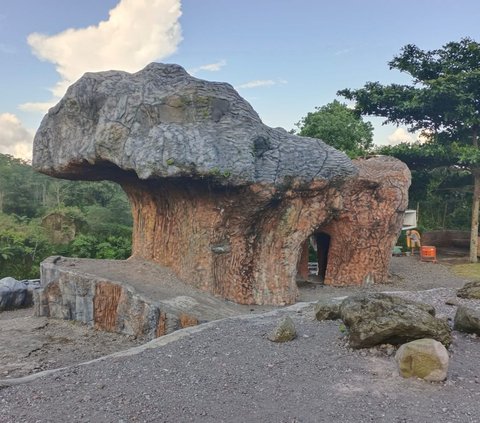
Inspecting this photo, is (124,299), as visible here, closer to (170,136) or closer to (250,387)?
(170,136)

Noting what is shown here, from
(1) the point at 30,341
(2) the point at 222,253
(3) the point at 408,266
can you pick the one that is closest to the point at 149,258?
(2) the point at 222,253

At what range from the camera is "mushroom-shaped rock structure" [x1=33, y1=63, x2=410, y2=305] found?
955cm

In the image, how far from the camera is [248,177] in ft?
31.1

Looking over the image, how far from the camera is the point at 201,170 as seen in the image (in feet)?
30.1

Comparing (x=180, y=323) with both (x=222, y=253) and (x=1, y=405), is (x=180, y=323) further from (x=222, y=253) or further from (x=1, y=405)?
(x=1, y=405)

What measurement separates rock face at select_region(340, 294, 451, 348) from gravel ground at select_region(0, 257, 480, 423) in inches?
5.6

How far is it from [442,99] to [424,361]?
570 inches

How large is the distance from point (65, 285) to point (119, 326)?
1918 millimetres

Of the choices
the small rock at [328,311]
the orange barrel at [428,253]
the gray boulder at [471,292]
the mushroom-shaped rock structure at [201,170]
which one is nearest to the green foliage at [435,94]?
the orange barrel at [428,253]

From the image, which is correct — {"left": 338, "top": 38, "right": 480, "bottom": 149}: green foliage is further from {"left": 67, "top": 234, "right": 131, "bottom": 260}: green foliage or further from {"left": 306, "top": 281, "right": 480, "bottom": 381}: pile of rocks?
{"left": 306, "top": 281, "right": 480, "bottom": 381}: pile of rocks

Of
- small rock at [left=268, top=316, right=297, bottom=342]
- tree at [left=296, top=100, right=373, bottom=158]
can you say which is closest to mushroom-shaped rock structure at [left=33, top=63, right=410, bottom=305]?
small rock at [left=268, top=316, right=297, bottom=342]

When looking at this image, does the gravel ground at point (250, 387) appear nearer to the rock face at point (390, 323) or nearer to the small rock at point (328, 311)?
the rock face at point (390, 323)

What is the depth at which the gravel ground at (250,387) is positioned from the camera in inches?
148

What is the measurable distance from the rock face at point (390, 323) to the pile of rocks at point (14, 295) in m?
11.7
